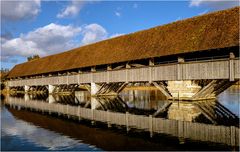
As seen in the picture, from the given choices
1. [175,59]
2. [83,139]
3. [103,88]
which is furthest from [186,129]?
[103,88]

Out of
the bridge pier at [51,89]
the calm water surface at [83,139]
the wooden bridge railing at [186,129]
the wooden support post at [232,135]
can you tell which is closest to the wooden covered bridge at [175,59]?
the wooden bridge railing at [186,129]

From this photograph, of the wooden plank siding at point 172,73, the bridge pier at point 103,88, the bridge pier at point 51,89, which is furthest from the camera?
the bridge pier at point 51,89

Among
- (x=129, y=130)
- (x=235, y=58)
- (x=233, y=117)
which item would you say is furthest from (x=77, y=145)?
(x=235, y=58)

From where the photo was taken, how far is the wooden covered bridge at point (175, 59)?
20.5m

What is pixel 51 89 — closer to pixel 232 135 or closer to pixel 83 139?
pixel 83 139

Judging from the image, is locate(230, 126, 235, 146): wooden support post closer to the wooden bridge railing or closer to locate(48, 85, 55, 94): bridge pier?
the wooden bridge railing

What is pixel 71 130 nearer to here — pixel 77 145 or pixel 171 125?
pixel 77 145

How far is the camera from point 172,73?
2366 centimetres

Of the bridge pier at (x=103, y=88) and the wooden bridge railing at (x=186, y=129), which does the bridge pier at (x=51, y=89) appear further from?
the wooden bridge railing at (x=186, y=129)

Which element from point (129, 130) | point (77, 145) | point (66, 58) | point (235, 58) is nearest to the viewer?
point (77, 145)

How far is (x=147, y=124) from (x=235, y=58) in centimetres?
794

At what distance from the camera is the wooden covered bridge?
67.4 ft

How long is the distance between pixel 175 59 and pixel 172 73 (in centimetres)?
226

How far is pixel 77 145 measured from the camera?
10.7 meters
